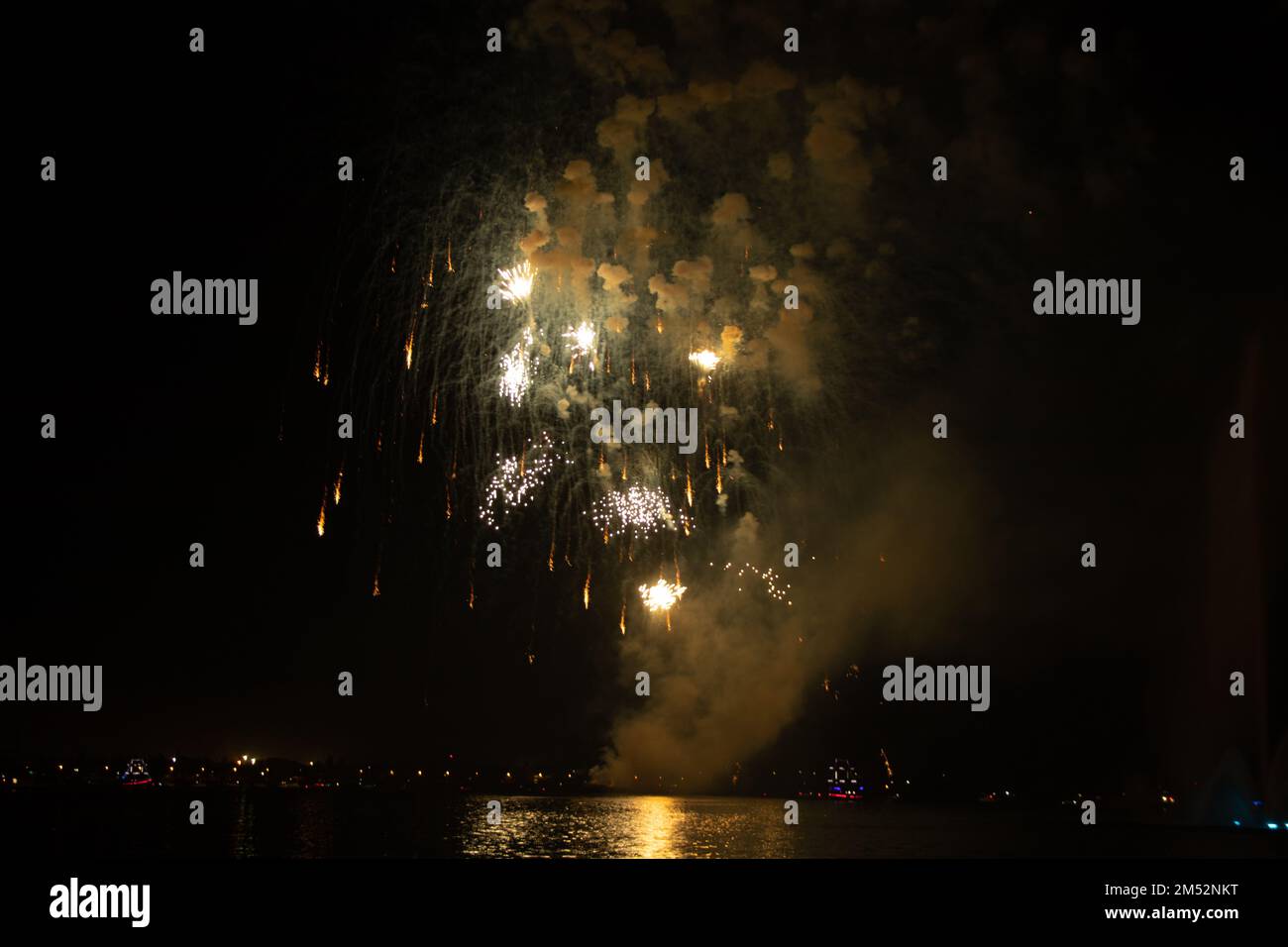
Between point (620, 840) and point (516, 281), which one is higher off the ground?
point (516, 281)

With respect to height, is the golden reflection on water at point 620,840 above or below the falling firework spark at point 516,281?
below

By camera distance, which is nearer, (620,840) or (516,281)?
(516,281)

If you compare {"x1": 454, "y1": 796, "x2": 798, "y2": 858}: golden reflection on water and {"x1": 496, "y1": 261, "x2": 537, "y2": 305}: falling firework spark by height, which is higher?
{"x1": 496, "y1": 261, "x2": 537, "y2": 305}: falling firework spark

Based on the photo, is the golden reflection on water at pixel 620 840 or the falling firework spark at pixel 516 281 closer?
the falling firework spark at pixel 516 281

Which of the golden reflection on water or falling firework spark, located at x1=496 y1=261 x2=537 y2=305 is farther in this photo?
the golden reflection on water
